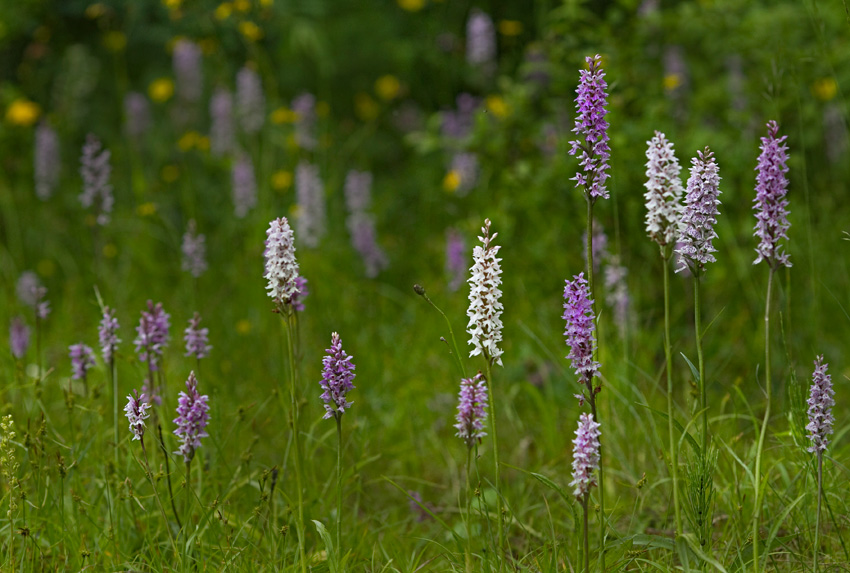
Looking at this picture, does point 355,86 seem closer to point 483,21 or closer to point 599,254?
point 483,21

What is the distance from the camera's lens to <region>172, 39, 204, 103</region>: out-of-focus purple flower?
6434mm

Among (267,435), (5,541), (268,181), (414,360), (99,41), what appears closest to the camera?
(5,541)

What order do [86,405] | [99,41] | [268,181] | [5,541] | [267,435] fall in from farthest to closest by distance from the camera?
[99,41] → [268,181] → [267,435] → [86,405] → [5,541]

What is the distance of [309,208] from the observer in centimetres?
473

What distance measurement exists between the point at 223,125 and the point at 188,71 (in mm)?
703

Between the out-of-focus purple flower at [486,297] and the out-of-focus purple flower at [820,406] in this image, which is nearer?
the out-of-focus purple flower at [486,297]

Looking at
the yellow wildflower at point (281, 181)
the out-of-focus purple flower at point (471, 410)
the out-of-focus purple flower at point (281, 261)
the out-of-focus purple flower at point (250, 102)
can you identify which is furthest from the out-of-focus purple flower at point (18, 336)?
the out-of-focus purple flower at point (250, 102)

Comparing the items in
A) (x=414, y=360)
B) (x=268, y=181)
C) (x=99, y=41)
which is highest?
(x=99, y=41)

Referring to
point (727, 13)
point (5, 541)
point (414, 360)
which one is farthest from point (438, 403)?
point (727, 13)

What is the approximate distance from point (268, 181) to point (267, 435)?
2.38 metres

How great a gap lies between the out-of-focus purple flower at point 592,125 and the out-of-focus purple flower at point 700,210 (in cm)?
16

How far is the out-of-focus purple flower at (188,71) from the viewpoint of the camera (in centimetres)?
643

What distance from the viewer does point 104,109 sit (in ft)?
21.8

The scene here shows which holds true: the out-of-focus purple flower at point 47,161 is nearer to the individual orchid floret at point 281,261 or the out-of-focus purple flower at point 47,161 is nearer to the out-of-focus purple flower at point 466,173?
the out-of-focus purple flower at point 466,173
